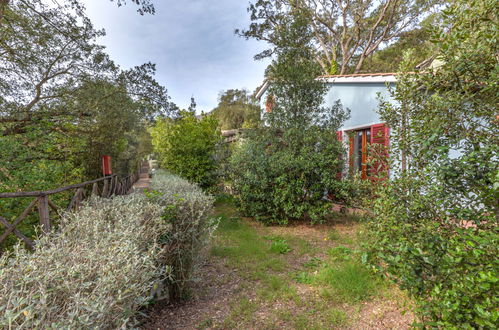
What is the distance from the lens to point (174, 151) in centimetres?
950

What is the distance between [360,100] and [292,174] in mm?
3599

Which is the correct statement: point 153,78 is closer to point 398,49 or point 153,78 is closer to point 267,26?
point 267,26

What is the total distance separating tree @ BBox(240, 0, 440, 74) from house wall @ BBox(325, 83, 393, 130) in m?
7.22

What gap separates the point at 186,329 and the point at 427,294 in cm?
230

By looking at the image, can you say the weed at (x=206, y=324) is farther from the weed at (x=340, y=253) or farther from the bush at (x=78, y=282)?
the weed at (x=340, y=253)

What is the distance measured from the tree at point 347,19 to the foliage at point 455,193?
511 inches

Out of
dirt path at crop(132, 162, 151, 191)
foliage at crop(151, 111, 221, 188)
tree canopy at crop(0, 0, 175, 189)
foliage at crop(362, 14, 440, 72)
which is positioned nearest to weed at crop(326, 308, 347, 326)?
dirt path at crop(132, 162, 151, 191)

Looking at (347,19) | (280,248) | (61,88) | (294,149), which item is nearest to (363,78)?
(294,149)

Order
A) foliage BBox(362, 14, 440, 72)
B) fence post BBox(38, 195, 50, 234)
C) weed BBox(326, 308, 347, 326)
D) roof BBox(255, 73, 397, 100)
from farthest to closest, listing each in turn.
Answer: foliage BBox(362, 14, 440, 72)
roof BBox(255, 73, 397, 100)
fence post BBox(38, 195, 50, 234)
weed BBox(326, 308, 347, 326)

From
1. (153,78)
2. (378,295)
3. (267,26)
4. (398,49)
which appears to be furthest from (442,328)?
(398,49)

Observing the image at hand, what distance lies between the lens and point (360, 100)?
725cm

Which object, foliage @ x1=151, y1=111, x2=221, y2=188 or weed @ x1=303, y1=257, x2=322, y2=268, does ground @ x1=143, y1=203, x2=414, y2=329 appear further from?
foliage @ x1=151, y1=111, x2=221, y2=188

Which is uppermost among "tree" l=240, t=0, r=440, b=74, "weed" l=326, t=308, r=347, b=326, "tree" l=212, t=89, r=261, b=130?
"tree" l=240, t=0, r=440, b=74

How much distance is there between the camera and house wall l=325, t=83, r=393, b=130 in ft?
22.1
